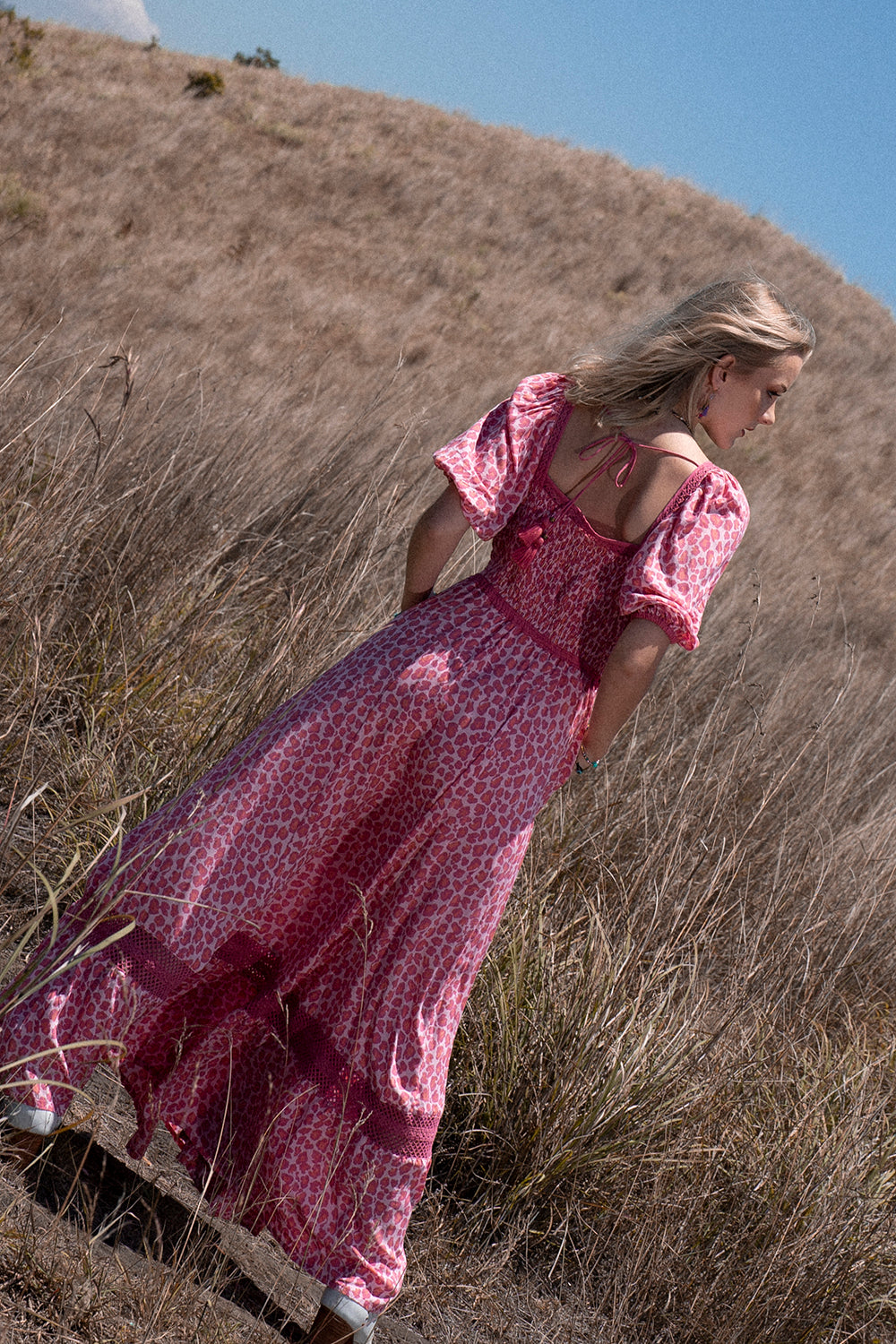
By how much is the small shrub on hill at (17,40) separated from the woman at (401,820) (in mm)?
19104

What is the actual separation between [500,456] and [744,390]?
436 mm

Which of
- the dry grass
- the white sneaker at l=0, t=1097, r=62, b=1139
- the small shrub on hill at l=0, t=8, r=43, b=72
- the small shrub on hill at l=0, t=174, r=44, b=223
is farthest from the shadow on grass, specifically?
the small shrub on hill at l=0, t=8, r=43, b=72

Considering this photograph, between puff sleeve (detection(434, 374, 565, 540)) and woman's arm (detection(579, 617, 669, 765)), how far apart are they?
31 cm

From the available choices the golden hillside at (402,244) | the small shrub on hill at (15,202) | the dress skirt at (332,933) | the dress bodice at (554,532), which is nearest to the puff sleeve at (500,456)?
the dress bodice at (554,532)

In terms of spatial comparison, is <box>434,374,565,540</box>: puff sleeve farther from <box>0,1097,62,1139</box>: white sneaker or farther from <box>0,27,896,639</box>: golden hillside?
<box>0,27,896,639</box>: golden hillside

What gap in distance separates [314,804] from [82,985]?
1.53 ft

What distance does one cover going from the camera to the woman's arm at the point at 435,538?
1.93 meters

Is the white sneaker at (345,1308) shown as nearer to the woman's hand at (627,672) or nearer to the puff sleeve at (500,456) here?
the woman's hand at (627,672)

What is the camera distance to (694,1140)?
7.85 feet

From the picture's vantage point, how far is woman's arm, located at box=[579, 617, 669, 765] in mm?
1774

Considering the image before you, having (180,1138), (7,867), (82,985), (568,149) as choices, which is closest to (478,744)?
(82,985)

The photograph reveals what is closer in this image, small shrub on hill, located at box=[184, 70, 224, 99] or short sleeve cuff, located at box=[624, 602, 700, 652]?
short sleeve cuff, located at box=[624, 602, 700, 652]

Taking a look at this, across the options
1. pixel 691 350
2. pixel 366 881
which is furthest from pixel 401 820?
pixel 691 350

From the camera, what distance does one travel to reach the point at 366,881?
1.91 meters
